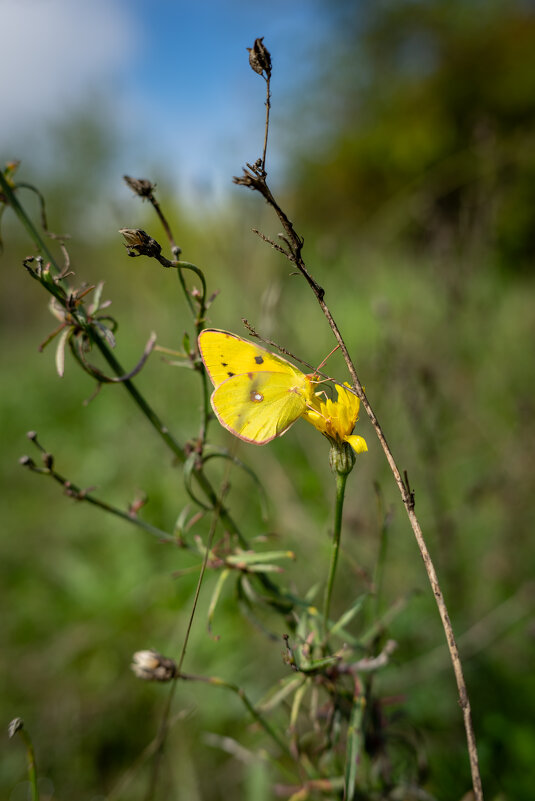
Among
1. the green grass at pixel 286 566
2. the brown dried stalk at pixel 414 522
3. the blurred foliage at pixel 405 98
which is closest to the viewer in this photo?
the brown dried stalk at pixel 414 522

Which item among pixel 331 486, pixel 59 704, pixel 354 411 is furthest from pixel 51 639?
pixel 354 411

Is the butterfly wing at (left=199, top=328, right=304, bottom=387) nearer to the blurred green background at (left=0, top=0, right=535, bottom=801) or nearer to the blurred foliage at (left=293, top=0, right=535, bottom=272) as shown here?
the blurred green background at (left=0, top=0, right=535, bottom=801)

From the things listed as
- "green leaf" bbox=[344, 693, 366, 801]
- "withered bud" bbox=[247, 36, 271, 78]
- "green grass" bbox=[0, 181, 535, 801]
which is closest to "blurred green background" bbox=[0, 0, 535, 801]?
"green grass" bbox=[0, 181, 535, 801]

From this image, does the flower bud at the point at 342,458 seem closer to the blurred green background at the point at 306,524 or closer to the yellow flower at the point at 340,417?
the yellow flower at the point at 340,417

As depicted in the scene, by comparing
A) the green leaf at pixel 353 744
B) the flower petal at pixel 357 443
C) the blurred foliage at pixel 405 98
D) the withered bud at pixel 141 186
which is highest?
the blurred foliage at pixel 405 98

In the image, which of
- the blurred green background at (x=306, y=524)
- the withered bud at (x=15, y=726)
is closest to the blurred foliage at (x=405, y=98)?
the blurred green background at (x=306, y=524)

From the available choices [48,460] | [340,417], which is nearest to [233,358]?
[340,417]

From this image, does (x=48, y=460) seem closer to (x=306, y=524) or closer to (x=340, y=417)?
(x=340, y=417)
